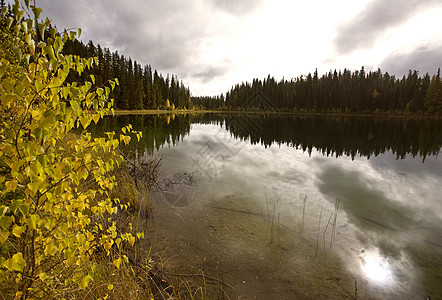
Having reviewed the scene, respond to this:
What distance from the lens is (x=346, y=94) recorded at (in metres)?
91.2

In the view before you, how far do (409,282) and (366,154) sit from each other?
Answer: 16.4 metres

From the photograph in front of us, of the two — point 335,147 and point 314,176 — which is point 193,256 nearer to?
point 314,176

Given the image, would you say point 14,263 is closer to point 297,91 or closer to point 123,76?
point 123,76

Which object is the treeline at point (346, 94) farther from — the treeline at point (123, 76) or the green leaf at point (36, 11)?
the green leaf at point (36, 11)

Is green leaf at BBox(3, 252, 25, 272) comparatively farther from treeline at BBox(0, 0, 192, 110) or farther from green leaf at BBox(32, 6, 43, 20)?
treeline at BBox(0, 0, 192, 110)

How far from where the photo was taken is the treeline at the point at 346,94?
7356cm

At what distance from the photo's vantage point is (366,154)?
60.0ft

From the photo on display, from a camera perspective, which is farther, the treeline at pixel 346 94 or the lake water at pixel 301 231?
the treeline at pixel 346 94

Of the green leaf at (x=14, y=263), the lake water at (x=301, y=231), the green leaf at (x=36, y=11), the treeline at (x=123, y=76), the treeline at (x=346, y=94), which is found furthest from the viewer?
the treeline at (x=346, y=94)

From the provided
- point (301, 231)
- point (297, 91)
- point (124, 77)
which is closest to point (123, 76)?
point (124, 77)

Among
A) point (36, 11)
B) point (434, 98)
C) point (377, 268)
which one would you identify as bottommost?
point (377, 268)

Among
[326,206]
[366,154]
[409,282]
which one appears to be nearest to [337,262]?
[409,282]

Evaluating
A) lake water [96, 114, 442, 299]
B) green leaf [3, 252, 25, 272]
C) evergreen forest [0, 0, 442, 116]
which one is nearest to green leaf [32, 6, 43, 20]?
green leaf [3, 252, 25, 272]

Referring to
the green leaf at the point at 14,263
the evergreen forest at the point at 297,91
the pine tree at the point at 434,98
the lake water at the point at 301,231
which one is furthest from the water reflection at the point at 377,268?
the pine tree at the point at 434,98
